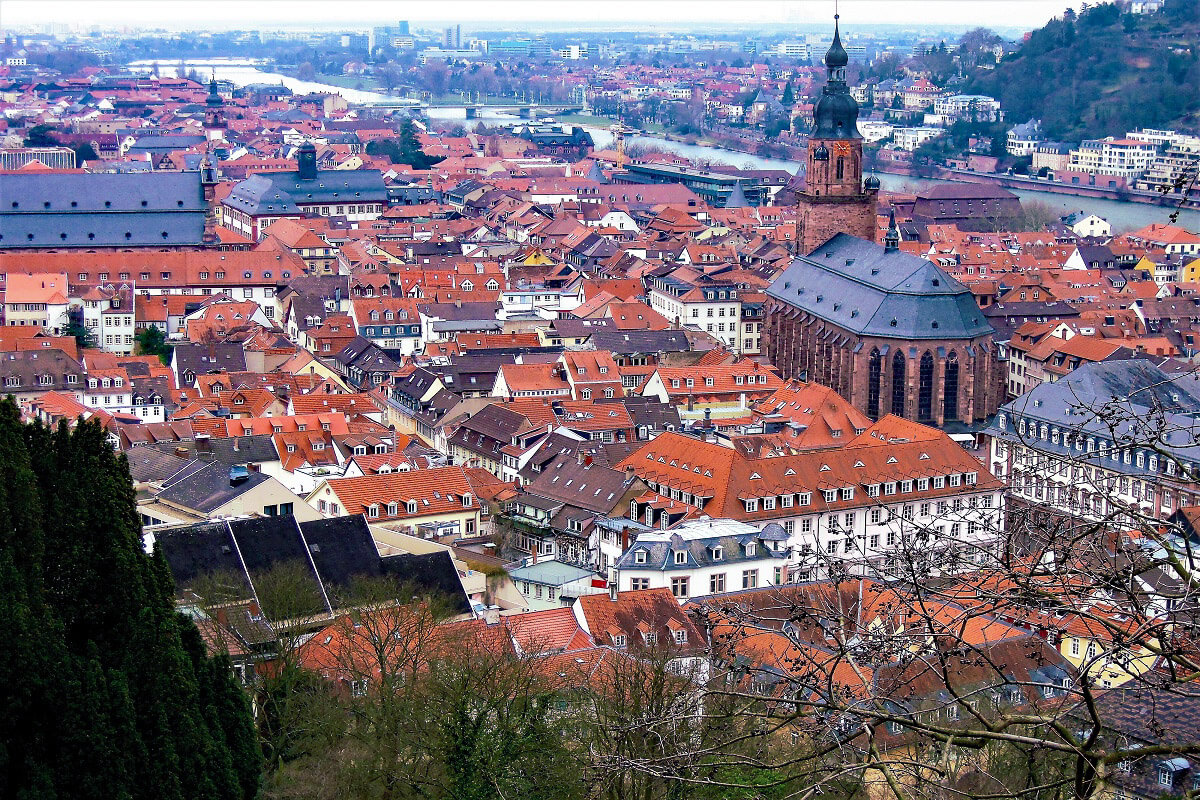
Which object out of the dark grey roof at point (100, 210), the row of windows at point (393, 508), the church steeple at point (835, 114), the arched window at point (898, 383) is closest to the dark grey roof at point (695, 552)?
the row of windows at point (393, 508)

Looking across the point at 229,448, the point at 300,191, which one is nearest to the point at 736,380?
the point at 229,448

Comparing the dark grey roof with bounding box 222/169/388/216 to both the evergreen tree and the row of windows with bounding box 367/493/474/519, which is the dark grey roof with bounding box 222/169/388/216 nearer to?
the row of windows with bounding box 367/493/474/519

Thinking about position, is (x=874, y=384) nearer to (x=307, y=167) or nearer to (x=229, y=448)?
(x=229, y=448)

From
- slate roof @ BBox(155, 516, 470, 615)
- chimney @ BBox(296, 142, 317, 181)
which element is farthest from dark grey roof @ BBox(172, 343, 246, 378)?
chimney @ BBox(296, 142, 317, 181)

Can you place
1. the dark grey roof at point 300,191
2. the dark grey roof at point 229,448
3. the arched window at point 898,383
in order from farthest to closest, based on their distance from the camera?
the dark grey roof at point 300,191, the arched window at point 898,383, the dark grey roof at point 229,448

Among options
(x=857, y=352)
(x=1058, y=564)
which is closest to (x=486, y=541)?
(x=857, y=352)

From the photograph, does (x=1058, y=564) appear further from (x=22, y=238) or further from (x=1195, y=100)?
(x=1195, y=100)

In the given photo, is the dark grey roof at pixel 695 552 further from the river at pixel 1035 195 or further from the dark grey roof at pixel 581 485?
the river at pixel 1035 195
